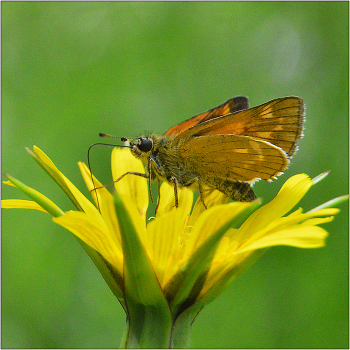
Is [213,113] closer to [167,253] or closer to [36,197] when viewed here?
[167,253]

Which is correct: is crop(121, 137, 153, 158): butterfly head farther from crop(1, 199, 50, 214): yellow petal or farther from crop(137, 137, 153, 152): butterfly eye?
crop(1, 199, 50, 214): yellow petal

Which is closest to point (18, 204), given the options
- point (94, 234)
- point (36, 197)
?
point (36, 197)

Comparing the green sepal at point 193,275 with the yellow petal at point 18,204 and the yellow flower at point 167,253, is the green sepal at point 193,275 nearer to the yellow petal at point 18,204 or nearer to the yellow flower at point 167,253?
the yellow flower at point 167,253

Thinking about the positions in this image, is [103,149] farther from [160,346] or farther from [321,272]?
[160,346]

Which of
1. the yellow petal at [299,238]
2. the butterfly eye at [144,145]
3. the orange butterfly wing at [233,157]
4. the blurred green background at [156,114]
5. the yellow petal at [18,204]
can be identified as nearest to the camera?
the yellow petal at [299,238]

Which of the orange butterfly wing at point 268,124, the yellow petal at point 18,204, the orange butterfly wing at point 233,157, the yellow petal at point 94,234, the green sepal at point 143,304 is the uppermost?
the orange butterfly wing at point 268,124

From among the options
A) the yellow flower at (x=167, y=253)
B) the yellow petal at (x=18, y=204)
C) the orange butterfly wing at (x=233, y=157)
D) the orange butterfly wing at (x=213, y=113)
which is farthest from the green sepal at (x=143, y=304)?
the orange butterfly wing at (x=213, y=113)

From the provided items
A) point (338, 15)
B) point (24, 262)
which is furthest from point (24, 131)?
point (338, 15)
